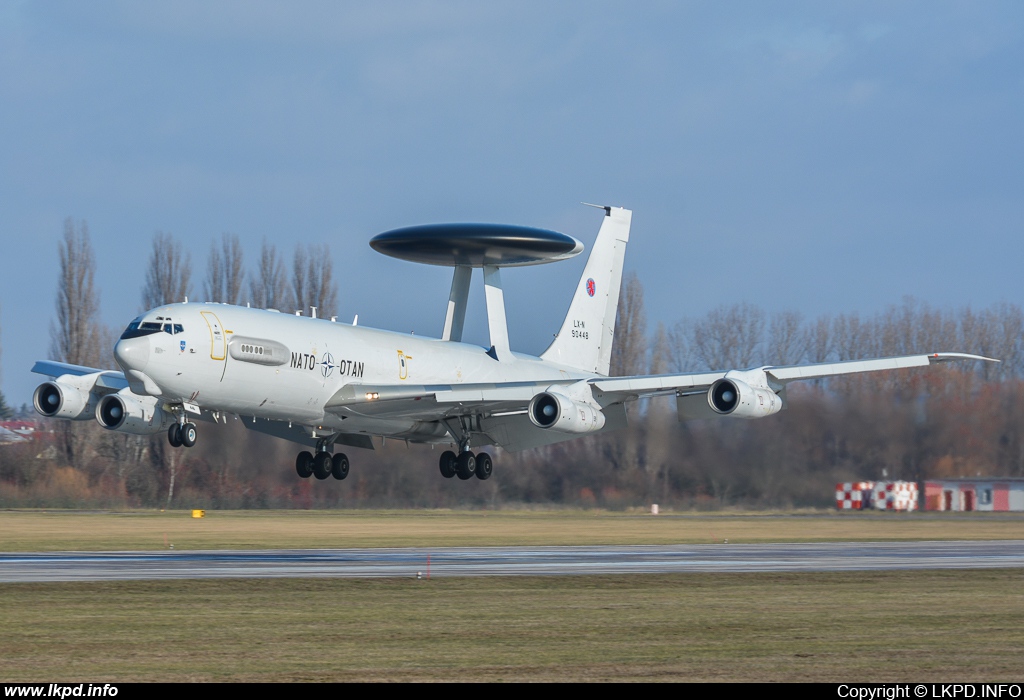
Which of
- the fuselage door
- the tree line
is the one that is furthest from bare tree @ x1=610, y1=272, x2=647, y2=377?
the fuselage door

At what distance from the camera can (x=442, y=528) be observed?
7656 cm

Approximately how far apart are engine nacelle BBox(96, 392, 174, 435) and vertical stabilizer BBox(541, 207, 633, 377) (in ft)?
61.2

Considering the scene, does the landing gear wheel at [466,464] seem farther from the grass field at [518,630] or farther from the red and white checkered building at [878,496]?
the red and white checkered building at [878,496]

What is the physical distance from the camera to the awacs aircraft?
38.7 metres

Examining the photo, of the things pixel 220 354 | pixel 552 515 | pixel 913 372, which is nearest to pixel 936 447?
pixel 913 372

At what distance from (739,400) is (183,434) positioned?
58.0ft

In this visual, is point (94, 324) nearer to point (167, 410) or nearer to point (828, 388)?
point (828, 388)

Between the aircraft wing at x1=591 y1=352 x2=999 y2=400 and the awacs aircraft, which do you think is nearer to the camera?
the awacs aircraft

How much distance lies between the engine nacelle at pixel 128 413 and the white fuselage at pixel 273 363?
3835 millimetres

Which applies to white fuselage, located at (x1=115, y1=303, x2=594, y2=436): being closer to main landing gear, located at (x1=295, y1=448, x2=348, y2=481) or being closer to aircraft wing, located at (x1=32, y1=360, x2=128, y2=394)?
main landing gear, located at (x1=295, y1=448, x2=348, y2=481)

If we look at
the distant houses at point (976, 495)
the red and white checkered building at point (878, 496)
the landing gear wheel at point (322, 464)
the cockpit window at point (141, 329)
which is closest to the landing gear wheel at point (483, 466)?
the landing gear wheel at point (322, 464)

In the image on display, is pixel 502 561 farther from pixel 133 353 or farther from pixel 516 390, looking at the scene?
pixel 133 353

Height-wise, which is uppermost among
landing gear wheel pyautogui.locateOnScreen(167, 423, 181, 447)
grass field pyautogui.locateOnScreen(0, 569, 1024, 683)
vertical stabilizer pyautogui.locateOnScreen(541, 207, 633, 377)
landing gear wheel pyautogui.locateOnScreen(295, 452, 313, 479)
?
vertical stabilizer pyautogui.locateOnScreen(541, 207, 633, 377)
